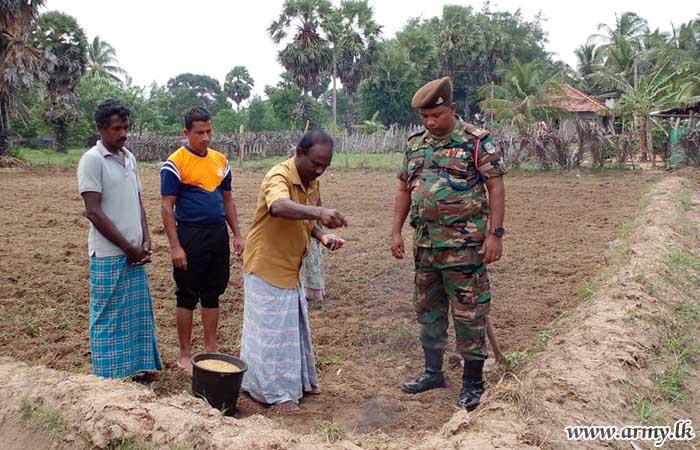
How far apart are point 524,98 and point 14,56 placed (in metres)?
21.7

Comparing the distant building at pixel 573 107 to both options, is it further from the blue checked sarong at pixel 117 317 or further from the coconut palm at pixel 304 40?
the blue checked sarong at pixel 117 317

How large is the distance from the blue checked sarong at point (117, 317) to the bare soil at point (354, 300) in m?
0.26

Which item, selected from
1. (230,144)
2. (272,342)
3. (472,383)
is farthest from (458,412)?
(230,144)

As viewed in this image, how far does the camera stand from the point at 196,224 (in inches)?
144

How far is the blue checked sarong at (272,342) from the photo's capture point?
326 centimetres

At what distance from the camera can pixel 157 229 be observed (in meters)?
8.64

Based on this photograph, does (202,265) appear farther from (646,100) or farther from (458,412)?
(646,100)

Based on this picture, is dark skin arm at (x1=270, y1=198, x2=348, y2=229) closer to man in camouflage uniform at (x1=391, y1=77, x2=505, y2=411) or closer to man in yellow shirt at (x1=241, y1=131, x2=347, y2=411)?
man in yellow shirt at (x1=241, y1=131, x2=347, y2=411)

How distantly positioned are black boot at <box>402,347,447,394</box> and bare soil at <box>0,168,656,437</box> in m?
0.06

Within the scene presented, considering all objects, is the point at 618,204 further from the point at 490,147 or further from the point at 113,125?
the point at 113,125

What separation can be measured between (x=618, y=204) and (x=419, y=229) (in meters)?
9.17

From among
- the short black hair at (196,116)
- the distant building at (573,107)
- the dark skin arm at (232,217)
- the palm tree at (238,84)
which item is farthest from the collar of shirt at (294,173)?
the palm tree at (238,84)

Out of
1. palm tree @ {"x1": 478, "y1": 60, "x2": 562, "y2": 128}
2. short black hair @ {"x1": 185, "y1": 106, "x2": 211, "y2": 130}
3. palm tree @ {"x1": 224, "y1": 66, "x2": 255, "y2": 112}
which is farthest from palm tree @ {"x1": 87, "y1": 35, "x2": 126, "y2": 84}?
short black hair @ {"x1": 185, "y1": 106, "x2": 211, "y2": 130}

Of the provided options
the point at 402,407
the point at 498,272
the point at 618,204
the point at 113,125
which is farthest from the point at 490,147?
the point at 618,204
